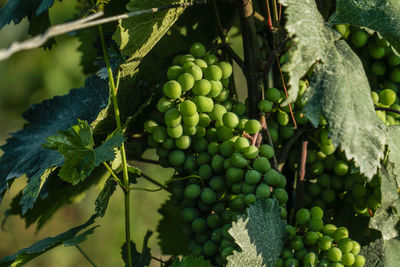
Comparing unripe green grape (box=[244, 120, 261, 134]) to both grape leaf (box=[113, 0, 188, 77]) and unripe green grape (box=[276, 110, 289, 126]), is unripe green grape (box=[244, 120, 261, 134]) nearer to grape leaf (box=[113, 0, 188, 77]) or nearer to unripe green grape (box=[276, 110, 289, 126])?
unripe green grape (box=[276, 110, 289, 126])

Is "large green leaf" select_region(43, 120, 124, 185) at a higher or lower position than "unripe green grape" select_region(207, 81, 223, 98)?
lower

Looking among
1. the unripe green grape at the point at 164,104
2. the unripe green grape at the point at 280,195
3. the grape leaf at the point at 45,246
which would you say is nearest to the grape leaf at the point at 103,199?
the grape leaf at the point at 45,246

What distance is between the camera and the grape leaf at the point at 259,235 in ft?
2.00

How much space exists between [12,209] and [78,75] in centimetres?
130

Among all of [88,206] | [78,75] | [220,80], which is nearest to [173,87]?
[220,80]

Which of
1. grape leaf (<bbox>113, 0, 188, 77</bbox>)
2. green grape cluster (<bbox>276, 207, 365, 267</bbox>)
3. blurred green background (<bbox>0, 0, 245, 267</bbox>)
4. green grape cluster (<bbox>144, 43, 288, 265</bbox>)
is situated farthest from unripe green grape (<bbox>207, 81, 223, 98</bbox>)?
blurred green background (<bbox>0, 0, 245, 267</bbox>)

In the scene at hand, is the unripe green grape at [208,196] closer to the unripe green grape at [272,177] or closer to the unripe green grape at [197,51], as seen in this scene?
the unripe green grape at [272,177]

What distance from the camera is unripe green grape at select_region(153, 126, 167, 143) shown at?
72 cm

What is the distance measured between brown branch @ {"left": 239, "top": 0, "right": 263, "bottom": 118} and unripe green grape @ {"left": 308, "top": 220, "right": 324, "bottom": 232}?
0.60ft

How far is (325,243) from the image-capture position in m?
0.64

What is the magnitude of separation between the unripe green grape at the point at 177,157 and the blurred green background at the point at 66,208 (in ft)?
4.78

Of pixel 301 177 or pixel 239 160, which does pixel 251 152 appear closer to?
pixel 239 160

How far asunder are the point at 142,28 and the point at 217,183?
9.7 inches

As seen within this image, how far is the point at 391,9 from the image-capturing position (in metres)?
0.65
